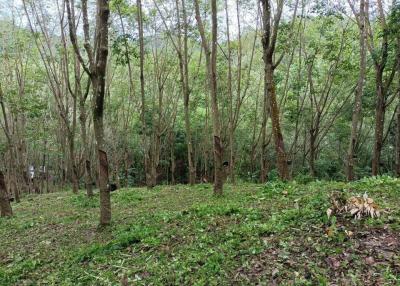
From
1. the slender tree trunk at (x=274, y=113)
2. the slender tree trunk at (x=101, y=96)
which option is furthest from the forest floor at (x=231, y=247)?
the slender tree trunk at (x=274, y=113)

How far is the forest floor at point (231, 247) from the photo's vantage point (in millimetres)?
4719

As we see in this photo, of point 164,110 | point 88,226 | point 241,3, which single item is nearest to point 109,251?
point 88,226

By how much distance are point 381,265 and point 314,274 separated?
81 cm

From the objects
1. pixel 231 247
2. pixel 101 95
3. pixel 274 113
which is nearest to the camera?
pixel 231 247

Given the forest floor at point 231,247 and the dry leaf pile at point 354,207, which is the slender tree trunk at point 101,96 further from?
the dry leaf pile at point 354,207

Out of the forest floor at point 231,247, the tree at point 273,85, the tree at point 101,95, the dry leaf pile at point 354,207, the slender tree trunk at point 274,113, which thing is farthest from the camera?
the slender tree trunk at point 274,113

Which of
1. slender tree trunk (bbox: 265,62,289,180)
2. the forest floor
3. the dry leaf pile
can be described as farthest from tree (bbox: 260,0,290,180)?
the dry leaf pile

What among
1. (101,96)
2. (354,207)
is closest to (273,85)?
(101,96)

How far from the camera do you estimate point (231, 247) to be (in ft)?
18.1

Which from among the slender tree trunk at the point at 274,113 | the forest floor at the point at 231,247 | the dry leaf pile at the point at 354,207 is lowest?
the forest floor at the point at 231,247

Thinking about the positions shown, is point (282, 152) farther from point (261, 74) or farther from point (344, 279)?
point (261, 74)

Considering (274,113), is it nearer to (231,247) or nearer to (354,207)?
(354,207)

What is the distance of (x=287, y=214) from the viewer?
20.7ft

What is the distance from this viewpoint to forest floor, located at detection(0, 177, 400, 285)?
4719 mm
